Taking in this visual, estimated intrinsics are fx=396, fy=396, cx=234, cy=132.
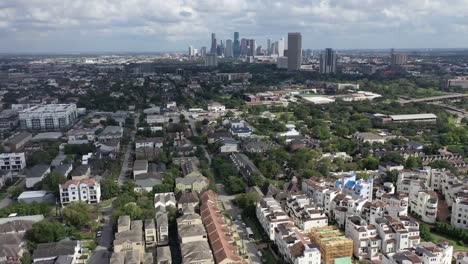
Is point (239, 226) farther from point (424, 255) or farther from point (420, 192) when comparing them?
point (420, 192)

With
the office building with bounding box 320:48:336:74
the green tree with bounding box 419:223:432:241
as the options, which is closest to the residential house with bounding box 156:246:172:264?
the green tree with bounding box 419:223:432:241

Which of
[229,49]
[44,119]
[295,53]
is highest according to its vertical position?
[229,49]

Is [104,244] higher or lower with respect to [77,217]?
lower

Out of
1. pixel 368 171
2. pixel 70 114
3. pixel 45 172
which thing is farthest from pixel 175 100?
pixel 368 171

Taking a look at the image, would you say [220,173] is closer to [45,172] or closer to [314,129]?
[45,172]

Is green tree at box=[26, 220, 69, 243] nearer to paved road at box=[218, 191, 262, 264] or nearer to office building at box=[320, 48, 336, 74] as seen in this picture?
paved road at box=[218, 191, 262, 264]

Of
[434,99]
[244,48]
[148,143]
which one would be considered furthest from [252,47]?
[148,143]
